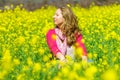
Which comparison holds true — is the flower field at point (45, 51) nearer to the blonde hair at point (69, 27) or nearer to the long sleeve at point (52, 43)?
the long sleeve at point (52, 43)

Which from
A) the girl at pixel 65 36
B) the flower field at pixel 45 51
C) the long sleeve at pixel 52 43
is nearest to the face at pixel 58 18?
the girl at pixel 65 36

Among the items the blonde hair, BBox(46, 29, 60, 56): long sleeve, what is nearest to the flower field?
BBox(46, 29, 60, 56): long sleeve

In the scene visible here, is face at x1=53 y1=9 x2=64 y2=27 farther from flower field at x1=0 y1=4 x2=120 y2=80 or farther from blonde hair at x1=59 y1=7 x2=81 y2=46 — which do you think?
flower field at x1=0 y1=4 x2=120 y2=80

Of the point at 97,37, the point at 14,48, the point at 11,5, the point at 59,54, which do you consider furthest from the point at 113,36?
the point at 11,5

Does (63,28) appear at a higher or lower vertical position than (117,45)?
higher

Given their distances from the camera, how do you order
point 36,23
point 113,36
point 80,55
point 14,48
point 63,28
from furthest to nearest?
point 36,23
point 113,36
point 14,48
point 63,28
point 80,55

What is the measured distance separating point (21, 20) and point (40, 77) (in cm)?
639

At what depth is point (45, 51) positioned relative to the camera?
587 centimetres

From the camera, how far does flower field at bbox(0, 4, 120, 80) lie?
10.8 feet

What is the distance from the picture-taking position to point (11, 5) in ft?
39.2

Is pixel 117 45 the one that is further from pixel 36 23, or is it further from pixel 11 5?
pixel 11 5

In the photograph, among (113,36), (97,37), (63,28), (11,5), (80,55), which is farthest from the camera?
(11,5)

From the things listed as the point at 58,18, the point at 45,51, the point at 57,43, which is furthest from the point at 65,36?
Answer: the point at 45,51

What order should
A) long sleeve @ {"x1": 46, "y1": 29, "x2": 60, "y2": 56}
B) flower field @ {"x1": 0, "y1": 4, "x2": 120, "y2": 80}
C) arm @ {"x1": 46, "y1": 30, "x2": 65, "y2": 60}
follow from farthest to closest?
long sleeve @ {"x1": 46, "y1": 29, "x2": 60, "y2": 56} < arm @ {"x1": 46, "y1": 30, "x2": 65, "y2": 60} < flower field @ {"x1": 0, "y1": 4, "x2": 120, "y2": 80}
